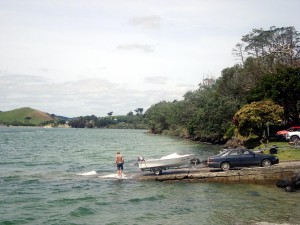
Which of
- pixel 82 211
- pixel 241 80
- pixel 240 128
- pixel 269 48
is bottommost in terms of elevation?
pixel 82 211

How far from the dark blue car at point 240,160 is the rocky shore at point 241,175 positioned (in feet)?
1.64

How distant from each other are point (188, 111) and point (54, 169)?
198ft

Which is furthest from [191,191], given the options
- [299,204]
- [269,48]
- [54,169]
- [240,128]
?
[269,48]

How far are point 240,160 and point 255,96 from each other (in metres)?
24.3

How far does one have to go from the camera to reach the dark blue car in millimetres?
25672

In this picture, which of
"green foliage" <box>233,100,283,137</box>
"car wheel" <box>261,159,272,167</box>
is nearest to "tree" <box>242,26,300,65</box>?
"green foliage" <box>233,100,283,137</box>

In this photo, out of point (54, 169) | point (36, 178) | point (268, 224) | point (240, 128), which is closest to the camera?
point (268, 224)

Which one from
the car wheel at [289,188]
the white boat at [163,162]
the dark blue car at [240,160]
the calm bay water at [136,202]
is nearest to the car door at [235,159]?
the dark blue car at [240,160]

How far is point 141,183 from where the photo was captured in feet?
84.2

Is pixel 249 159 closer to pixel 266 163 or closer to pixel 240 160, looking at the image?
pixel 240 160

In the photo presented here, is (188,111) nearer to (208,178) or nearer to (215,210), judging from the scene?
(208,178)

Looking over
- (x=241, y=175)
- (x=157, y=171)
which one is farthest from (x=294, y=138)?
(x=157, y=171)

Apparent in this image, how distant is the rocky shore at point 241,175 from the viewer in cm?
2423

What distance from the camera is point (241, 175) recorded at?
24719 mm
